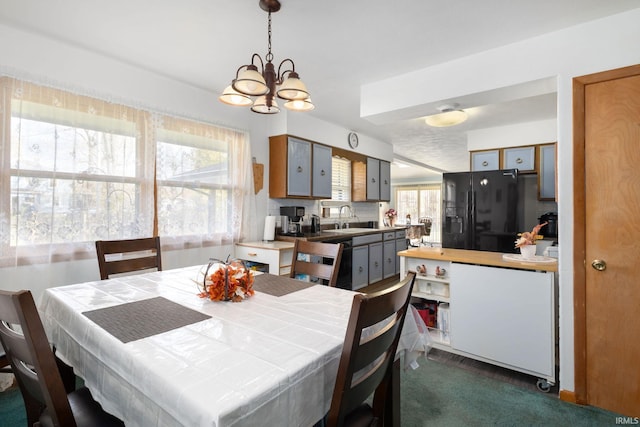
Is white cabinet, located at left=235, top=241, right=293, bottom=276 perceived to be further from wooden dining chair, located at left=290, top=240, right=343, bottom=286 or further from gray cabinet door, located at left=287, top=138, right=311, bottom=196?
wooden dining chair, located at left=290, top=240, right=343, bottom=286

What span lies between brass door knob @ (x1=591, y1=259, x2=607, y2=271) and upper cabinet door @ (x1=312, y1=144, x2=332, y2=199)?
2.99 metres

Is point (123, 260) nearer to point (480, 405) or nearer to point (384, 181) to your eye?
point (480, 405)

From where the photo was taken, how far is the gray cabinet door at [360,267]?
14.2 feet

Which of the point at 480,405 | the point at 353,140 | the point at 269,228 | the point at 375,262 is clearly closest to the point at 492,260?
the point at 480,405

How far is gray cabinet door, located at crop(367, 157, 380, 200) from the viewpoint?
5426 millimetres

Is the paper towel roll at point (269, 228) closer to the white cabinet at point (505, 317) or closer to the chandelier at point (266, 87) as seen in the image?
the chandelier at point (266, 87)

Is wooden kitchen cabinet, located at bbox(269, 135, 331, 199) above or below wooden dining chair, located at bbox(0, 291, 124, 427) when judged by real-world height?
above

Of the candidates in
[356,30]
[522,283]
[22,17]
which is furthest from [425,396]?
[22,17]

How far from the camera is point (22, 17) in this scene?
205 centimetres

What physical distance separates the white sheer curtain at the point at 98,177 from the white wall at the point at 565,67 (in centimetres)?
261

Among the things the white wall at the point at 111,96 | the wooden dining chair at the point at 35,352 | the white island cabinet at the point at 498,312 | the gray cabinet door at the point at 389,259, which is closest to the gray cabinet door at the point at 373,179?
the gray cabinet door at the point at 389,259

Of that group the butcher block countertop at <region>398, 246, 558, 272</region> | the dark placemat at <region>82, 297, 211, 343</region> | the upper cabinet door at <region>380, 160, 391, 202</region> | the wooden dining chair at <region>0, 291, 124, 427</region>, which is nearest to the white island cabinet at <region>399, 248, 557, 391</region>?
the butcher block countertop at <region>398, 246, 558, 272</region>

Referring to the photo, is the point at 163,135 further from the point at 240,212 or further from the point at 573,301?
the point at 573,301

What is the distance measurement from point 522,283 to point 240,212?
277 centimetres
